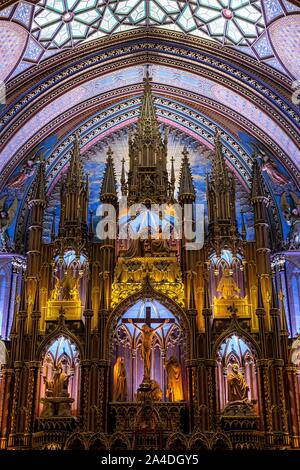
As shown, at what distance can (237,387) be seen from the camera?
1784cm

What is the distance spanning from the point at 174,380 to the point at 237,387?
6.40 feet

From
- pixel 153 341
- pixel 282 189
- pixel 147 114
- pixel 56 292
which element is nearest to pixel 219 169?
pixel 282 189

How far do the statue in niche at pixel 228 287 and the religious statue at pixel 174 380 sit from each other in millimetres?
2650

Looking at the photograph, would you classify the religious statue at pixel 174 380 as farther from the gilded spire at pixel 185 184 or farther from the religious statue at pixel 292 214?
the religious statue at pixel 292 214

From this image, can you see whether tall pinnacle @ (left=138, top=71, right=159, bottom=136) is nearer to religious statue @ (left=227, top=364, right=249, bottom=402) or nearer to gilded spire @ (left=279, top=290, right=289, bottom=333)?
gilded spire @ (left=279, top=290, right=289, bottom=333)

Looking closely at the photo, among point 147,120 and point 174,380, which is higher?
point 147,120

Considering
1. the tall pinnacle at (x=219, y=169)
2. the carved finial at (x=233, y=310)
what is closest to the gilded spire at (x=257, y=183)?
the tall pinnacle at (x=219, y=169)

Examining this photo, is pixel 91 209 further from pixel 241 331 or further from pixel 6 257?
pixel 241 331

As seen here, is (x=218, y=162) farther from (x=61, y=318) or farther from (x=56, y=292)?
(x=61, y=318)

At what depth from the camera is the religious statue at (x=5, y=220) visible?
20953mm

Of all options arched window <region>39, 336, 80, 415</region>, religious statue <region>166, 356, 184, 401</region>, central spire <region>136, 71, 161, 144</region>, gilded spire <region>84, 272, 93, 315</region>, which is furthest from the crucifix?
central spire <region>136, 71, 161, 144</region>

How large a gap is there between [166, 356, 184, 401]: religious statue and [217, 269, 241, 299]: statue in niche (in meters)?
2.65

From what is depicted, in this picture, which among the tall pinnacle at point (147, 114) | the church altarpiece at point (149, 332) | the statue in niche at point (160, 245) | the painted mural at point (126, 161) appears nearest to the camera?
the church altarpiece at point (149, 332)

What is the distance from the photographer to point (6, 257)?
68.4ft
